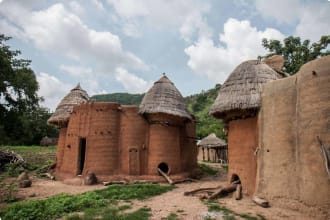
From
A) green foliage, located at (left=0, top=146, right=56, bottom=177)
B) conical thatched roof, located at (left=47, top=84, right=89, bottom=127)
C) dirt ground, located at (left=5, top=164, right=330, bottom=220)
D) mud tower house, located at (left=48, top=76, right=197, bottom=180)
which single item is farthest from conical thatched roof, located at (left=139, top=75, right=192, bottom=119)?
green foliage, located at (left=0, top=146, right=56, bottom=177)

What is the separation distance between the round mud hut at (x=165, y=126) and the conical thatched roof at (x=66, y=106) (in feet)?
18.0

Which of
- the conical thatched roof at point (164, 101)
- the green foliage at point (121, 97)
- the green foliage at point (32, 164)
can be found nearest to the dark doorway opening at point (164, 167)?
the conical thatched roof at point (164, 101)

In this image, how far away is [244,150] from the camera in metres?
10.9

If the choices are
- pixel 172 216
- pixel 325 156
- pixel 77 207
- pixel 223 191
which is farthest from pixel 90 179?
pixel 325 156

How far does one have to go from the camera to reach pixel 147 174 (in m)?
15.1

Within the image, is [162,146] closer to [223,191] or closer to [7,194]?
[223,191]

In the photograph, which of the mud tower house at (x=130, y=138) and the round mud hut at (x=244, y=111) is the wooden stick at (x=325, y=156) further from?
the mud tower house at (x=130, y=138)

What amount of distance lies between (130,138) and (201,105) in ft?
131

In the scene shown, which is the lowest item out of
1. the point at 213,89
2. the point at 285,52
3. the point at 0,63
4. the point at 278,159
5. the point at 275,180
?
the point at 275,180

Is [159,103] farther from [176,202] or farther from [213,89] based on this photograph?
[213,89]

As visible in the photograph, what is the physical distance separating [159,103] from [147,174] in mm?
3902

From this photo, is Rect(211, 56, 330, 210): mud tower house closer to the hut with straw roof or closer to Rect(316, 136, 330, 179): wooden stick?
Rect(316, 136, 330, 179): wooden stick

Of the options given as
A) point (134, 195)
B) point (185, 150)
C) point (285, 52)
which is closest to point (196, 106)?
point (285, 52)

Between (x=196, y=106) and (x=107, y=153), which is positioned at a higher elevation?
(x=196, y=106)
